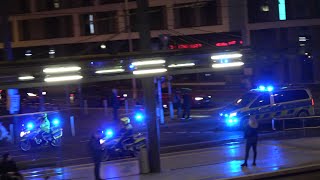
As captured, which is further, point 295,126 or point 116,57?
→ point 295,126

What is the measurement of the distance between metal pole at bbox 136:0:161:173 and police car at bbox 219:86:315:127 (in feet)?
32.0

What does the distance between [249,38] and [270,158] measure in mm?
39423

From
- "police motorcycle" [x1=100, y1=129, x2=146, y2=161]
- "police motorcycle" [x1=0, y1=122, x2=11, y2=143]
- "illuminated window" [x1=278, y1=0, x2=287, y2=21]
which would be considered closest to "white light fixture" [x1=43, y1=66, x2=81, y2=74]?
"police motorcycle" [x1=100, y1=129, x2=146, y2=161]

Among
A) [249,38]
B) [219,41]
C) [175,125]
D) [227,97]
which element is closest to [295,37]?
[249,38]

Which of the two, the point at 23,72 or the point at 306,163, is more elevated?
the point at 23,72

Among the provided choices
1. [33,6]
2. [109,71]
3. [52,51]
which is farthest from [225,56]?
[33,6]

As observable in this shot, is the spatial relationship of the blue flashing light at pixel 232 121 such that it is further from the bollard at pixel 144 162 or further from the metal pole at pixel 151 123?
the bollard at pixel 144 162

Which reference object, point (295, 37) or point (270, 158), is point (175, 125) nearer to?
point (270, 158)

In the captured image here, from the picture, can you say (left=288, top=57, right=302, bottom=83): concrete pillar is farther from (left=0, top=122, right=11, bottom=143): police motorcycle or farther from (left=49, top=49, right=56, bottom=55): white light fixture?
(left=0, top=122, right=11, bottom=143): police motorcycle

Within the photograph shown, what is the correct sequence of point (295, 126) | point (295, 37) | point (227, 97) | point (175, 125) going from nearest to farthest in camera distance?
1. point (295, 126)
2. point (175, 125)
3. point (227, 97)
4. point (295, 37)

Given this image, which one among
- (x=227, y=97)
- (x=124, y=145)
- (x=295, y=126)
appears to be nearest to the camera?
(x=124, y=145)

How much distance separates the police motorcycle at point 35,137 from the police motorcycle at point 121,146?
3.95 meters

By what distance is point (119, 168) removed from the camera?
658 inches

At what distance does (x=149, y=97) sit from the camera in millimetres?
15367
